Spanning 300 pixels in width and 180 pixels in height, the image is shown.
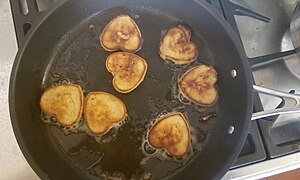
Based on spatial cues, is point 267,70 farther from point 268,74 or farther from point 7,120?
Result: point 7,120

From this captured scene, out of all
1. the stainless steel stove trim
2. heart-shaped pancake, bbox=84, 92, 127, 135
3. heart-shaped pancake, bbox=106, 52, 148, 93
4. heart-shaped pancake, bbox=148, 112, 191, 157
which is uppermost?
heart-shaped pancake, bbox=106, 52, 148, 93

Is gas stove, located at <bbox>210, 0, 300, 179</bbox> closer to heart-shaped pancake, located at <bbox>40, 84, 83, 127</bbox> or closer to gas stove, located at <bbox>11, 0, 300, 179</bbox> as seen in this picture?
gas stove, located at <bbox>11, 0, 300, 179</bbox>

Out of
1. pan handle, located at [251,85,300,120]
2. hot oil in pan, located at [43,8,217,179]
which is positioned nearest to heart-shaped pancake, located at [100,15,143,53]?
hot oil in pan, located at [43,8,217,179]

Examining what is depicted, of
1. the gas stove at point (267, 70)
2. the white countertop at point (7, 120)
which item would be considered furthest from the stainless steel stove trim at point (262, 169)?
the white countertop at point (7, 120)

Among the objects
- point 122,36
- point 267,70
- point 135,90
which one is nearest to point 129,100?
point 135,90

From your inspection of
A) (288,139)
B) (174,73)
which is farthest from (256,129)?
(174,73)

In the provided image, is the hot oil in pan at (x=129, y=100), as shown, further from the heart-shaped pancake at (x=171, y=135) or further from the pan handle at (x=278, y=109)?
the pan handle at (x=278, y=109)
